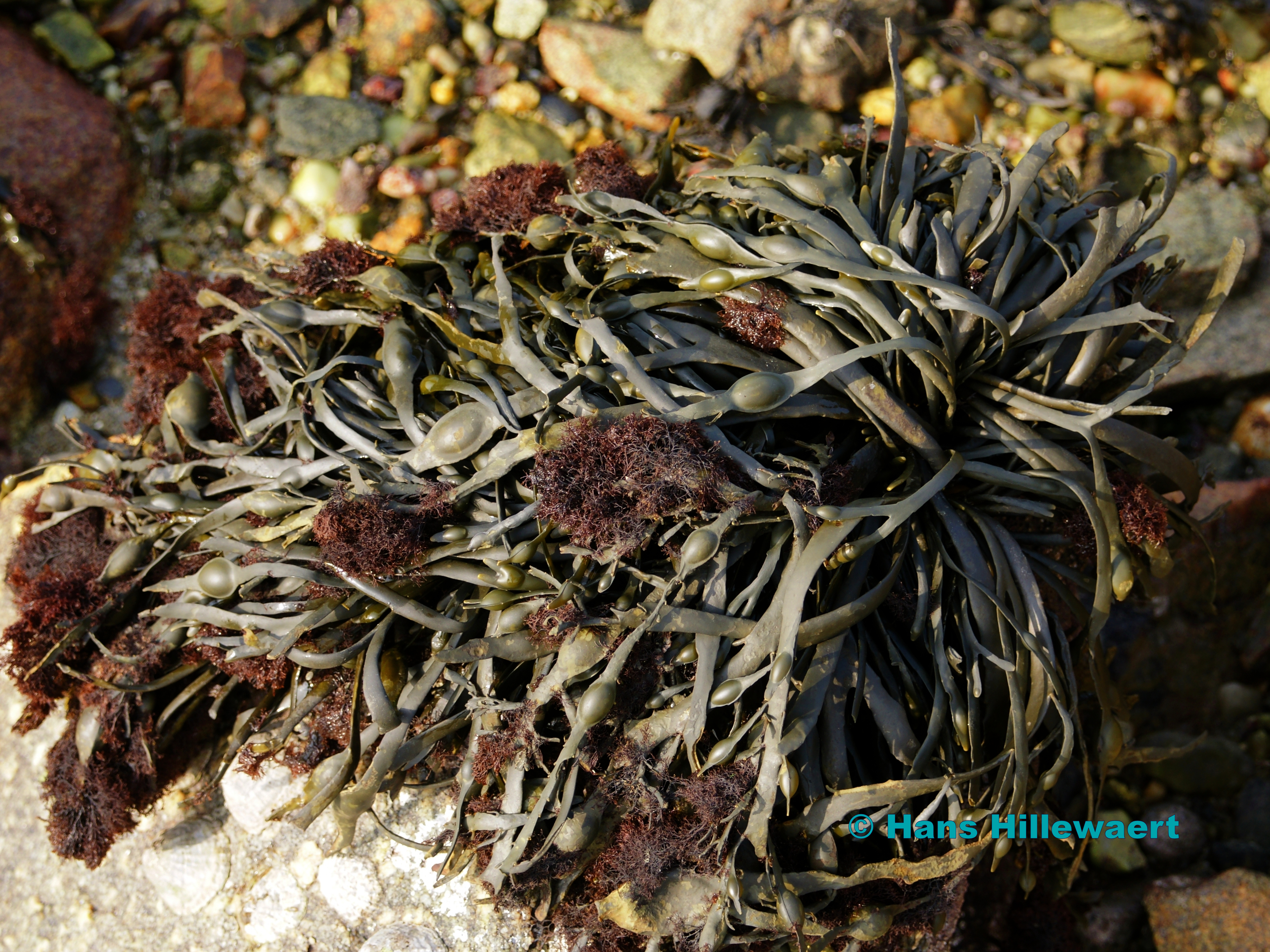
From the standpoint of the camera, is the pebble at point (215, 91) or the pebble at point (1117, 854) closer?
the pebble at point (1117, 854)

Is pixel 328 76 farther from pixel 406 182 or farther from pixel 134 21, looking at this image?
pixel 134 21

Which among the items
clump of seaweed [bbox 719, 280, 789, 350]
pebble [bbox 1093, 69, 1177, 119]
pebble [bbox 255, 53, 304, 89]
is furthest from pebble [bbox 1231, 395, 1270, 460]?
pebble [bbox 255, 53, 304, 89]

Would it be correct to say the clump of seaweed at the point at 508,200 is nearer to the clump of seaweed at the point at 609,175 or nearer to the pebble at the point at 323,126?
the clump of seaweed at the point at 609,175

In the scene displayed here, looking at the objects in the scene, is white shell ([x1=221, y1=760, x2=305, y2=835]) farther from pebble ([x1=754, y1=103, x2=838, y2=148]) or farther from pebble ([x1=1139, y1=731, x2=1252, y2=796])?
pebble ([x1=754, y1=103, x2=838, y2=148])

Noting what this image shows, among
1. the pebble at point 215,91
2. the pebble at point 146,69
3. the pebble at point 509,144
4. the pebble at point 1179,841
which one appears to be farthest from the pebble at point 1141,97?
the pebble at point 146,69

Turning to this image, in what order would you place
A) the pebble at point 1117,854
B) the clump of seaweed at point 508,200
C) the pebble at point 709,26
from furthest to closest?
the pebble at point 709,26
the pebble at point 1117,854
the clump of seaweed at point 508,200

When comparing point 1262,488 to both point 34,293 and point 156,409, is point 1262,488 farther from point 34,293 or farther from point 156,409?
point 34,293

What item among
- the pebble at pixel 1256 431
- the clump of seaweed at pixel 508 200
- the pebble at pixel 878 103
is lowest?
the pebble at pixel 1256 431
